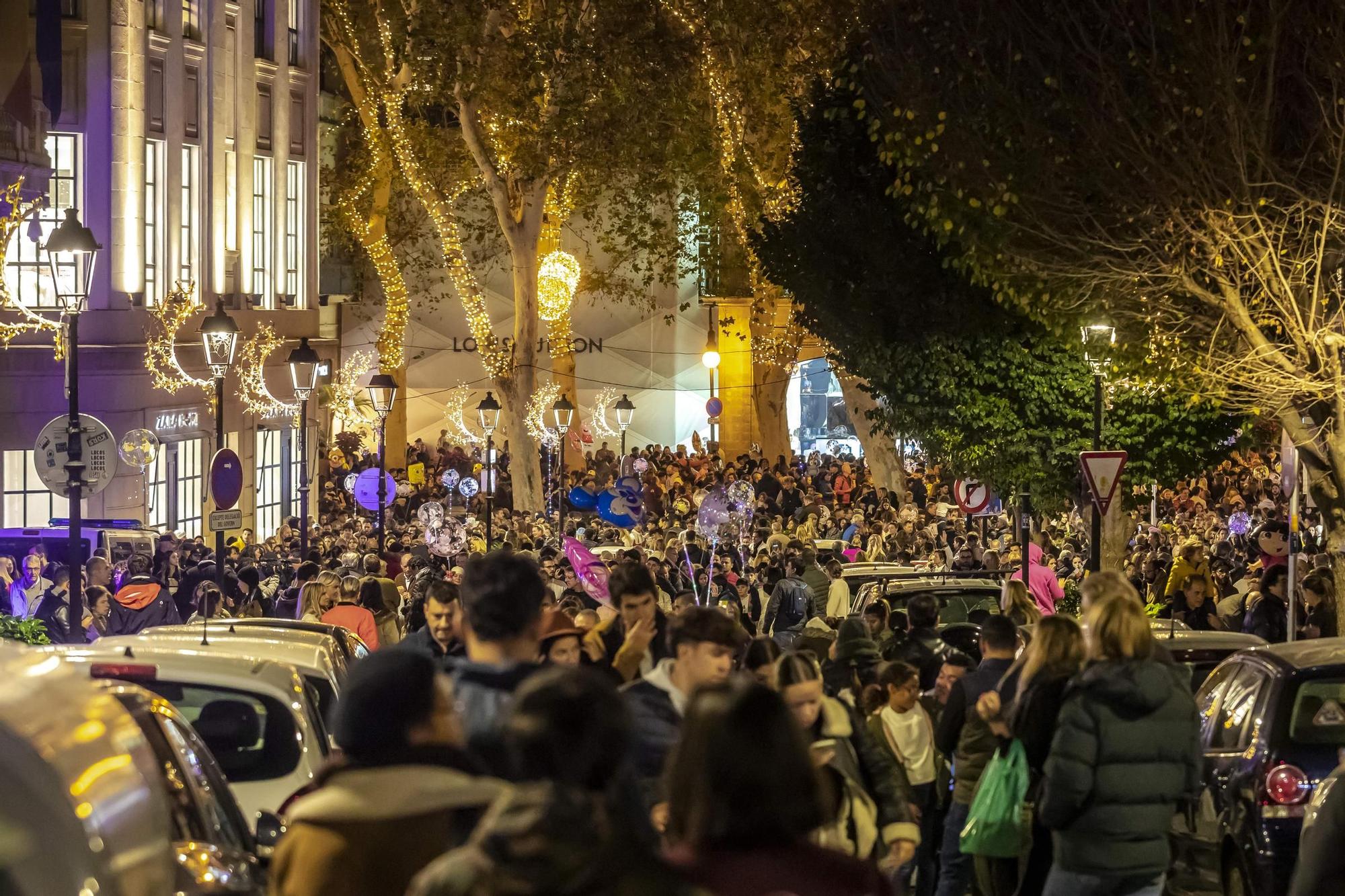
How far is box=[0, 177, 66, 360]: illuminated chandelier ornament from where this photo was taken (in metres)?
22.3

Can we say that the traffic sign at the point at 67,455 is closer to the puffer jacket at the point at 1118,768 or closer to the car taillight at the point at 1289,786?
the car taillight at the point at 1289,786

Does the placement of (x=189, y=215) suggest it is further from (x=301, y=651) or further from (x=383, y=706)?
(x=383, y=706)

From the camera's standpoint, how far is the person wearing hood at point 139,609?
53.2 feet

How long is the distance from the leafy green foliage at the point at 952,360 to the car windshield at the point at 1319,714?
1314 centimetres

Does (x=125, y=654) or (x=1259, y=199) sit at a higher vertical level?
(x=1259, y=199)

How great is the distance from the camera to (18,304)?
24922 millimetres

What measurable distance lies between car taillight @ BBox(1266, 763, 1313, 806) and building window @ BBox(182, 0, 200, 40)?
2956 cm

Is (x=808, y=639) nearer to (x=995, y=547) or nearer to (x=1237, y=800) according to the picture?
(x=1237, y=800)

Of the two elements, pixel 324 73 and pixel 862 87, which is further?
pixel 324 73

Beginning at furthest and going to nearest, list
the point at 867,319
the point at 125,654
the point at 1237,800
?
the point at 867,319 < the point at 1237,800 < the point at 125,654

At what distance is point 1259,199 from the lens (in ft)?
52.2

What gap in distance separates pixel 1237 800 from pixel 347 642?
4.29 m

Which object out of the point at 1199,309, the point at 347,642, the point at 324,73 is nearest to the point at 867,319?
the point at 1199,309

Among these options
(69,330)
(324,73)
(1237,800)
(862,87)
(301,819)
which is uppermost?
(324,73)
